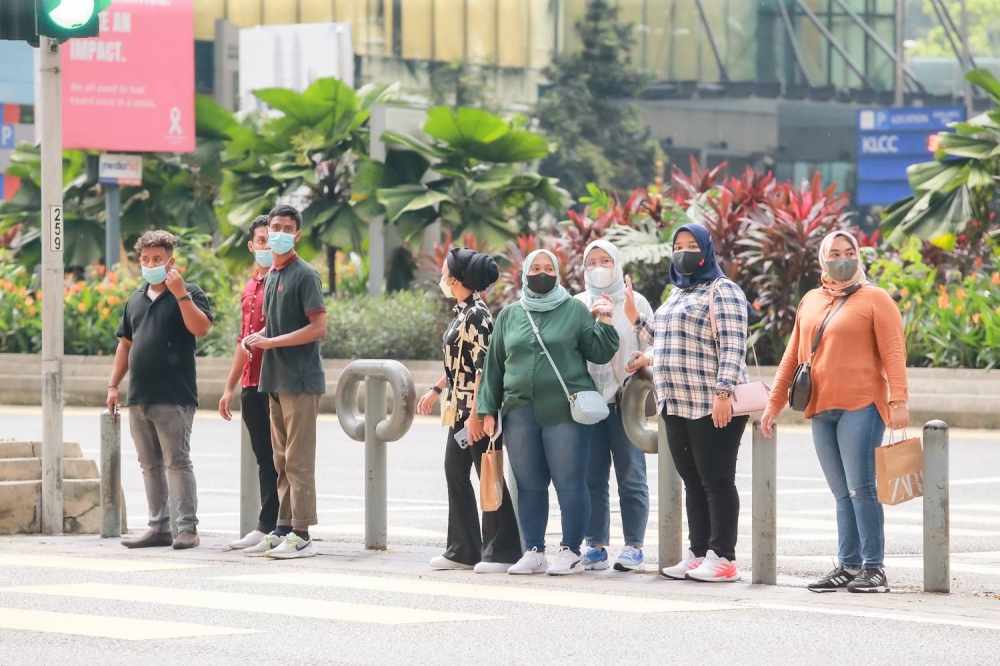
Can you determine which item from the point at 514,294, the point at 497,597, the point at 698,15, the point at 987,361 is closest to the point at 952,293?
the point at 987,361

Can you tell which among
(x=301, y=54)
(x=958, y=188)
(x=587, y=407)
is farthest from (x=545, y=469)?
(x=301, y=54)

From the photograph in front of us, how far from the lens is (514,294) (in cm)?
2425

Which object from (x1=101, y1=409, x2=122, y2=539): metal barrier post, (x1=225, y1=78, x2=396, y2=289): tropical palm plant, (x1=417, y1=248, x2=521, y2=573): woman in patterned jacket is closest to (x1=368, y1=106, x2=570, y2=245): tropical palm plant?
(x1=225, y1=78, x2=396, y2=289): tropical palm plant

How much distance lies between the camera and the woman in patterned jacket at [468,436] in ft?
33.2

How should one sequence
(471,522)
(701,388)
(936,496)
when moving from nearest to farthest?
(936,496)
(701,388)
(471,522)

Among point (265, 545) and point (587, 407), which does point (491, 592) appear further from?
point (265, 545)

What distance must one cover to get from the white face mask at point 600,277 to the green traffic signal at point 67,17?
3.75m

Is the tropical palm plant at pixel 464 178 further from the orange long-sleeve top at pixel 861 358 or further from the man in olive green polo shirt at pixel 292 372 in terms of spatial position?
the orange long-sleeve top at pixel 861 358

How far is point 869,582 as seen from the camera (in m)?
9.11

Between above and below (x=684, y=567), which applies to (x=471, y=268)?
above

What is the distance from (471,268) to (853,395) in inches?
89.6

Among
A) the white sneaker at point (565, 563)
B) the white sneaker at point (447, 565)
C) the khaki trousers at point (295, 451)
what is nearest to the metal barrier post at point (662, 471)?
the white sneaker at point (565, 563)

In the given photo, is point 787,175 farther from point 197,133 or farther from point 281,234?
point 281,234

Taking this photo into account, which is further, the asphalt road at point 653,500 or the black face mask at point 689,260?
the asphalt road at point 653,500
